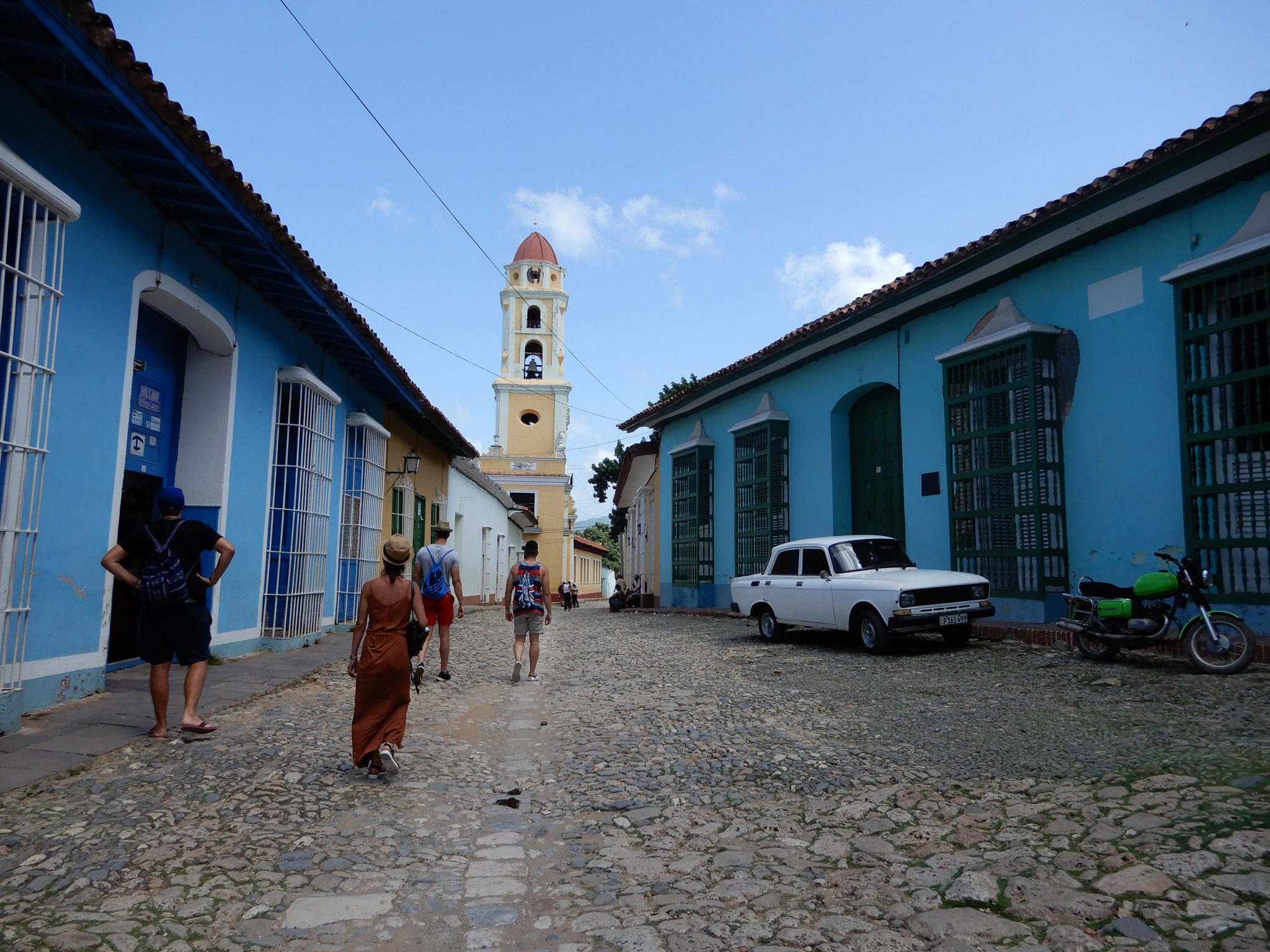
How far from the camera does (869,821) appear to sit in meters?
3.94

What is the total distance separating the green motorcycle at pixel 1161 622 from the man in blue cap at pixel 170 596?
7007 mm

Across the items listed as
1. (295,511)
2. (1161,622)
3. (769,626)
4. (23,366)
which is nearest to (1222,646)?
(1161,622)

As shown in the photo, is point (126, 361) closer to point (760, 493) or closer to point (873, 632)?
point (873, 632)

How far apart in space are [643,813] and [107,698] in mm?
4454

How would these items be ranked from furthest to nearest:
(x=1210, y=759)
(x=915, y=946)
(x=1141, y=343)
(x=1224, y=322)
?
1. (x=1141, y=343)
2. (x=1224, y=322)
3. (x=1210, y=759)
4. (x=915, y=946)

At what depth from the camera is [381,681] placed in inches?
189

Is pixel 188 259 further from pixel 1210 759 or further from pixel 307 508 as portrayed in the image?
pixel 1210 759

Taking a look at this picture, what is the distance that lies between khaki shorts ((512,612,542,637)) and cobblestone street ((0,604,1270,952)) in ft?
6.38

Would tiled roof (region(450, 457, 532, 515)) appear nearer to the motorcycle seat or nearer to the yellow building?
the yellow building

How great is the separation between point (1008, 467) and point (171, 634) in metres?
8.64

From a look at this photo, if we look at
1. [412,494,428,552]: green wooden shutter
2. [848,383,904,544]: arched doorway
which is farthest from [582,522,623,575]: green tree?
[848,383,904,544]: arched doorway

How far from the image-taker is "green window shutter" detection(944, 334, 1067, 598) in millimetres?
9461

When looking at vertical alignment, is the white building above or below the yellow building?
below

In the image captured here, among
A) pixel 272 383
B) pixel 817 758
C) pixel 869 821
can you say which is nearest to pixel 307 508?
pixel 272 383
